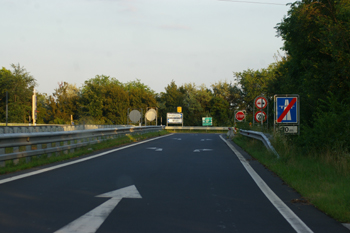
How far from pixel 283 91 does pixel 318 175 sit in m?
26.1

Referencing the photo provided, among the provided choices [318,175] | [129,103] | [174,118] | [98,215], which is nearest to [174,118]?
[174,118]

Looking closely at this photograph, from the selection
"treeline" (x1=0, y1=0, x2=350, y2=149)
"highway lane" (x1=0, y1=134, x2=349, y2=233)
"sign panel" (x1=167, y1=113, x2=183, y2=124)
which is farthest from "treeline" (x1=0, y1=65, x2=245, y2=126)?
"highway lane" (x1=0, y1=134, x2=349, y2=233)

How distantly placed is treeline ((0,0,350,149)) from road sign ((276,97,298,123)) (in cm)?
58

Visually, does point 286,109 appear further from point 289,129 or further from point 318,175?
point 318,175

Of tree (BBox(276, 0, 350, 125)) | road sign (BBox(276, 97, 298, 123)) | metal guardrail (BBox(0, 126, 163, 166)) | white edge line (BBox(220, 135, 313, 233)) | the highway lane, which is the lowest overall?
white edge line (BBox(220, 135, 313, 233))

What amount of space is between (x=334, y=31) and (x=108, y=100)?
96.7m

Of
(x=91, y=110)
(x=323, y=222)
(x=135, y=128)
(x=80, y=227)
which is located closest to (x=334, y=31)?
(x=323, y=222)

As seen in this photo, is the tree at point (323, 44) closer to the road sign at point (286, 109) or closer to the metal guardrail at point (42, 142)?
the road sign at point (286, 109)

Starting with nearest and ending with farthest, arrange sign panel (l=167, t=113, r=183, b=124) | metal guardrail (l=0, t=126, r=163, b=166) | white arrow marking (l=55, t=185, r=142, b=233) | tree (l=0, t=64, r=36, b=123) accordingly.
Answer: white arrow marking (l=55, t=185, r=142, b=233)
metal guardrail (l=0, t=126, r=163, b=166)
sign panel (l=167, t=113, r=183, b=124)
tree (l=0, t=64, r=36, b=123)

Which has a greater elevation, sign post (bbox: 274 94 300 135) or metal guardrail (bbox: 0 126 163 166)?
sign post (bbox: 274 94 300 135)

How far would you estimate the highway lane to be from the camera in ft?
16.3

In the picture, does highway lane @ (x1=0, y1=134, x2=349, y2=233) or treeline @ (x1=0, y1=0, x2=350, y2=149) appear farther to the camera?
treeline @ (x1=0, y1=0, x2=350, y2=149)

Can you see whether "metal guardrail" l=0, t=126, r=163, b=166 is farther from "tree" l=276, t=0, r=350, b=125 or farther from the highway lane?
"tree" l=276, t=0, r=350, b=125

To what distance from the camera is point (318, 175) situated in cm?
905
